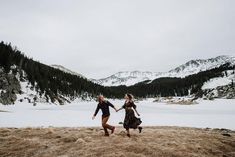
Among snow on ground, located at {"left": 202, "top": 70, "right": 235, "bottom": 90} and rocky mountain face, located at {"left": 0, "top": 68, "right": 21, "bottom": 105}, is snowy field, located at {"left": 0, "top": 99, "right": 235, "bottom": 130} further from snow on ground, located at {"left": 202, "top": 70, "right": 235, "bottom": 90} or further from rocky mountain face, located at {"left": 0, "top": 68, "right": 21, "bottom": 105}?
snow on ground, located at {"left": 202, "top": 70, "right": 235, "bottom": 90}

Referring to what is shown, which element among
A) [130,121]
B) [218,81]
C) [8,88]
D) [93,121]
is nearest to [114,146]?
[130,121]

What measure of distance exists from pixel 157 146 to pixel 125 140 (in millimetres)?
1918

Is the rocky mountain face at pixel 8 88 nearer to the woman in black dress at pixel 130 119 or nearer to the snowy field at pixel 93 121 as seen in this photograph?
the snowy field at pixel 93 121

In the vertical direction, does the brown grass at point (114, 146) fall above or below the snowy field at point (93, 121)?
below

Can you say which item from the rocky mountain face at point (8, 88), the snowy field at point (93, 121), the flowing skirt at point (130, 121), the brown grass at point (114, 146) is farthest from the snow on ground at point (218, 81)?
the flowing skirt at point (130, 121)

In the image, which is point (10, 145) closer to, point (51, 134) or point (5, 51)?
point (51, 134)

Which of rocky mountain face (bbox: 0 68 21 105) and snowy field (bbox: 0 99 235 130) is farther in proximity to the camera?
rocky mountain face (bbox: 0 68 21 105)

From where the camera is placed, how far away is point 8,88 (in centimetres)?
7212

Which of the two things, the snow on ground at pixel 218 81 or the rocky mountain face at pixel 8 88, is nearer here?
the rocky mountain face at pixel 8 88

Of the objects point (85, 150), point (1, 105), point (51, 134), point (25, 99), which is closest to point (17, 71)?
point (25, 99)

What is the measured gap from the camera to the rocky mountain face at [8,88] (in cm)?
6669

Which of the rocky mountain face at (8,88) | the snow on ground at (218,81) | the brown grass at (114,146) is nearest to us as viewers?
the brown grass at (114,146)

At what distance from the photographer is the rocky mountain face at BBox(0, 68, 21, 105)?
6669 cm

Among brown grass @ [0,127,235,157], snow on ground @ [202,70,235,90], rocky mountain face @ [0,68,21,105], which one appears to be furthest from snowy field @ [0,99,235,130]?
snow on ground @ [202,70,235,90]
